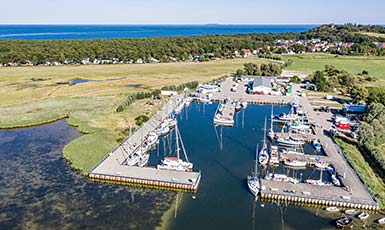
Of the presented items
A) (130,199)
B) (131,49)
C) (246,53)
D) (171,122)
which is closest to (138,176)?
(130,199)

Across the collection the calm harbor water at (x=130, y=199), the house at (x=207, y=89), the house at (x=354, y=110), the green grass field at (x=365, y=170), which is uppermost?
the house at (x=207, y=89)

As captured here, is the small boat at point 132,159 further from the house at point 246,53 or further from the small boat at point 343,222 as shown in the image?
the house at point 246,53

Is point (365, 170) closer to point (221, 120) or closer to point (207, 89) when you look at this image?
point (221, 120)

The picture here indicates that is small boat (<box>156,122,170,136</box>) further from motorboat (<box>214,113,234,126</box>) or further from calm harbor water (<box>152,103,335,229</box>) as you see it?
motorboat (<box>214,113,234,126</box>)

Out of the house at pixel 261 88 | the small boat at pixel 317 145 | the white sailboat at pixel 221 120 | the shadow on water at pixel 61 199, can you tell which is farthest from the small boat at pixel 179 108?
the small boat at pixel 317 145

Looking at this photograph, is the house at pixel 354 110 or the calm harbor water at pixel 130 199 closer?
the calm harbor water at pixel 130 199

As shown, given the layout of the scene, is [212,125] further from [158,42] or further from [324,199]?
[158,42]

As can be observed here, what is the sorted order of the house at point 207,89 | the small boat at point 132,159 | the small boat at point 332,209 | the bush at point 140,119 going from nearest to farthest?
the small boat at point 332,209
the small boat at point 132,159
the bush at point 140,119
the house at point 207,89
